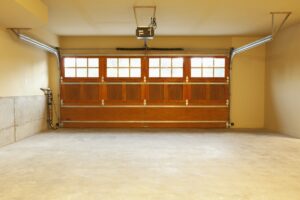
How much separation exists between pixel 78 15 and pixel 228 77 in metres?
4.46

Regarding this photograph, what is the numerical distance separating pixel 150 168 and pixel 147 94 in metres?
4.23

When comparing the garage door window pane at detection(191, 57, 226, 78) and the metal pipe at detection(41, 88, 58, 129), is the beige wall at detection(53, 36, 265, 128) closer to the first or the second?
the garage door window pane at detection(191, 57, 226, 78)

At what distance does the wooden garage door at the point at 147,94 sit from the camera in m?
7.73

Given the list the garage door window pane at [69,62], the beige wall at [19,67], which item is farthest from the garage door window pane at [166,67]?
the beige wall at [19,67]

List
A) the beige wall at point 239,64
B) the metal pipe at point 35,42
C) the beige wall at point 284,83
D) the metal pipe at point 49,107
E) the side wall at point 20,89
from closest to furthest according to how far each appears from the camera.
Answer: the side wall at point 20,89 → the metal pipe at point 35,42 → the beige wall at point 284,83 → the metal pipe at point 49,107 → the beige wall at point 239,64

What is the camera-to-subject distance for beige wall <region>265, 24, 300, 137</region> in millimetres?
6211

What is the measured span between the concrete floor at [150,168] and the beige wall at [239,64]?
70.1 inches

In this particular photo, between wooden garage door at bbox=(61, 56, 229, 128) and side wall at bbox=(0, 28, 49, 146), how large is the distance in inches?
36.0

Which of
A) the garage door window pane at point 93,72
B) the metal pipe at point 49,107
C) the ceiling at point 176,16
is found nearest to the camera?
the ceiling at point 176,16

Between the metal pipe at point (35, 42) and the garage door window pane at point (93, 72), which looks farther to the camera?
the garage door window pane at point (93, 72)

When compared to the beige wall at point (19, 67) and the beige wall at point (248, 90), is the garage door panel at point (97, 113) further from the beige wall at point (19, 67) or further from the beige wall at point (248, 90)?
the beige wall at point (248, 90)

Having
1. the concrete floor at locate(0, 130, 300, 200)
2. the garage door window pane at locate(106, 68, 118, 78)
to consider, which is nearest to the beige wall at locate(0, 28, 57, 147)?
the concrete floor at locate(0, 130, 300, 200)

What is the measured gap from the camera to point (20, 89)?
5.95 m

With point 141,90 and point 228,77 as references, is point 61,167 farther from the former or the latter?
point 228,77
